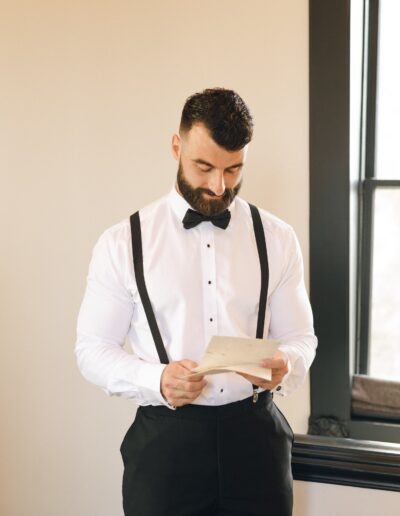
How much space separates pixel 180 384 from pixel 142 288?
275 millimetres

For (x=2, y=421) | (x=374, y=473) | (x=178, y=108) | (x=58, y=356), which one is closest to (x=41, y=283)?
(x=58, y=356)

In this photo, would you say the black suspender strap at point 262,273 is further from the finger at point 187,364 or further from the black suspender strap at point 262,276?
the finger at point 187,364

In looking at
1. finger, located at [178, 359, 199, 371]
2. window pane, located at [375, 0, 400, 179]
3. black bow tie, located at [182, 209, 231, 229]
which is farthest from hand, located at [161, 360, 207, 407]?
window pane, located at [375, 0, 400, 179]

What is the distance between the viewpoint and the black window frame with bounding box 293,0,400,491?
2.16 metres

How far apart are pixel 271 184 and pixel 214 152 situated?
0.69 metres

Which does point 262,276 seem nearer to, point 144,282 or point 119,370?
point 144,282

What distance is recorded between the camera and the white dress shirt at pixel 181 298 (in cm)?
179

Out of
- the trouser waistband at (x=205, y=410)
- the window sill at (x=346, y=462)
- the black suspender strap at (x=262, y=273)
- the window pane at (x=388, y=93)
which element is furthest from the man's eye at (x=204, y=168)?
the window pane at (x=388, y=93)

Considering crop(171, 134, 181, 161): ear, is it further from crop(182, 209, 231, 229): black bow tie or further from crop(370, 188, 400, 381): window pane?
crop(370, 188, 400, 381): window pane

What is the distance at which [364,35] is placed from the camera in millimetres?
2479

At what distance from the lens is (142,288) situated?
1.80m

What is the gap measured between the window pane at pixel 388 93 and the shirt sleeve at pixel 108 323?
113cm

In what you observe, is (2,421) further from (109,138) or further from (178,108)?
(178,108)

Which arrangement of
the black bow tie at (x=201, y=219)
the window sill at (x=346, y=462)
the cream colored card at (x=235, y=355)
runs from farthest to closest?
the window sill at (x=346, y=462) < the black bow tie at (x=201, y=219) < the cream colored card at (x=235, y=355)
